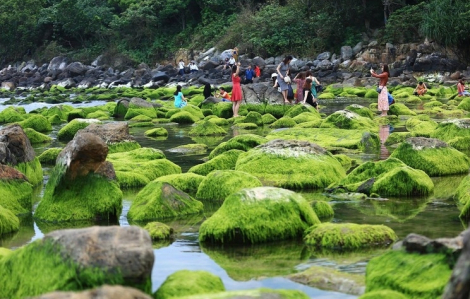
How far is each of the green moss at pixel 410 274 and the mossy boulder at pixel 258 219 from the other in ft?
6.57

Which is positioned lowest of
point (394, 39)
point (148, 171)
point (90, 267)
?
point (394, 39)

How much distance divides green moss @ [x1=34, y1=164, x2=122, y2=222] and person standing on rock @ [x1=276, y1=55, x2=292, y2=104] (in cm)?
1584

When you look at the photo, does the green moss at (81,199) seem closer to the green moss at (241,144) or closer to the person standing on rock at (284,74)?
the green moss at (241,144)

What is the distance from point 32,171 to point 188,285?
286 inches

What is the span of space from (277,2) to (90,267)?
52549 mm

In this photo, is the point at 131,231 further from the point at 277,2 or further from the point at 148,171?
the point at 277,2

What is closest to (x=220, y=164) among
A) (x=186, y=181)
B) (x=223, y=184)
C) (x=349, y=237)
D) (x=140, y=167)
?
(x=140, y=167)

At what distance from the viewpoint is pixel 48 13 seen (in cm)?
7019

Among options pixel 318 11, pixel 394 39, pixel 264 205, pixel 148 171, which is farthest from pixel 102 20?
pixel 264 205

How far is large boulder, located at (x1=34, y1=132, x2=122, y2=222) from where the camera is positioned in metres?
9.53

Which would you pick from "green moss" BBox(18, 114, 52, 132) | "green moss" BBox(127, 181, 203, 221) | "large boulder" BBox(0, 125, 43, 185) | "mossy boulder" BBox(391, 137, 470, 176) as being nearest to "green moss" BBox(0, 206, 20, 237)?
"green moss" BBox(127, 181, 203, 221)

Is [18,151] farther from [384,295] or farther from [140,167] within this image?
[384,295]

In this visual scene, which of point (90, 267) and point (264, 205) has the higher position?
point (90, 267)

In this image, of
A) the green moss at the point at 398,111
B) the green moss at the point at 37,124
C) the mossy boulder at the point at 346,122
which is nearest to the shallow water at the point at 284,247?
the mossy boulder at the point at 346,122
